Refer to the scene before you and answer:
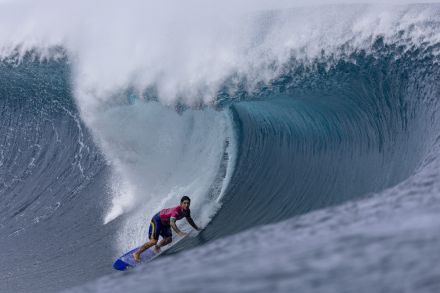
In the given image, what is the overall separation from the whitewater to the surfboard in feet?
1.20

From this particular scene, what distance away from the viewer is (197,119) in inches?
453

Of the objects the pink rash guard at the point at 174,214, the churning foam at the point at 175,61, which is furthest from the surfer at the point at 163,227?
the churning foam at the point at 175,61

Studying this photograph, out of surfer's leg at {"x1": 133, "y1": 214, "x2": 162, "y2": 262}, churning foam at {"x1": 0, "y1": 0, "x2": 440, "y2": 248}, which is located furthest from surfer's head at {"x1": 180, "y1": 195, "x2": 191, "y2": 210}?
churning foam at {"x1": 0, "y1": 0, "x2": 440, "y2": 248}

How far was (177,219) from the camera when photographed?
8.57 m

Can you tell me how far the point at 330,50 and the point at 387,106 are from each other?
52.1 inches

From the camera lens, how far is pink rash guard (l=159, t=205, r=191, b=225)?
8.49m

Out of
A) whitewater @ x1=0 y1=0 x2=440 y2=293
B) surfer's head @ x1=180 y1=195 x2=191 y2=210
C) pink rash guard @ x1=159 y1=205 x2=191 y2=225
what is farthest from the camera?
whitewater @ x1=0 y1=0 x2=440 y2=293

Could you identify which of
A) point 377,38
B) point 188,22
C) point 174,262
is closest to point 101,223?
point 188,22

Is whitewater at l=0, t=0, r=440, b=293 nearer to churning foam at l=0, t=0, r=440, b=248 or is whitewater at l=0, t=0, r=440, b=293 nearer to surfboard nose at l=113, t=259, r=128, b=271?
churning foam at l=0, t=0, r=440, b=248

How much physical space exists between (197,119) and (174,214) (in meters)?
3.31

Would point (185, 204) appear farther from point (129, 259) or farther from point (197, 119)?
point (197, 119)

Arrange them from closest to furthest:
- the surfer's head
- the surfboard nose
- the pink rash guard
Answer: the surfer's head
the pink rash guard
the surfboard nose

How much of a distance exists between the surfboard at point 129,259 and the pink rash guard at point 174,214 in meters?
0.45

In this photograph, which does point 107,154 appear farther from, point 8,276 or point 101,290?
point 101,290
